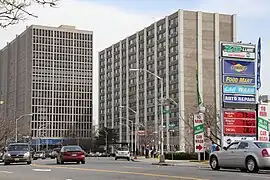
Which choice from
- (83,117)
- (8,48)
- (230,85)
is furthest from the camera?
(83,117)

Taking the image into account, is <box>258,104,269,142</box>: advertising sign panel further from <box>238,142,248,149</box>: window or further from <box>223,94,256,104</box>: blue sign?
<box>238,142,248,149</box>: window

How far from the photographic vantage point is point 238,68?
36.6 meters

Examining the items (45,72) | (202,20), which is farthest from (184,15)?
(45,72)

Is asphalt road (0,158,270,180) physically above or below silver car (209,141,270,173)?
below

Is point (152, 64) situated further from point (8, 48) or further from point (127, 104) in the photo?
point (8, 48)

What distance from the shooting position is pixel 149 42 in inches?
5684

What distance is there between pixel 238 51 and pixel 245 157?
1418cm

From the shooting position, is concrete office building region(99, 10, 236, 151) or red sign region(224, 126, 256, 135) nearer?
red sign region(224, 126, 256, 135)

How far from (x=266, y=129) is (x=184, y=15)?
314 feet

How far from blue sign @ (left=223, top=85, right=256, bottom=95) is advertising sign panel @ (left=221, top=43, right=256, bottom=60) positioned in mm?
2202

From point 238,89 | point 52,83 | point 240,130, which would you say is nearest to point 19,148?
point 240,130

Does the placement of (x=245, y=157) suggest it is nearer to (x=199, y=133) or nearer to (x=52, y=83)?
(x=199, y=133)

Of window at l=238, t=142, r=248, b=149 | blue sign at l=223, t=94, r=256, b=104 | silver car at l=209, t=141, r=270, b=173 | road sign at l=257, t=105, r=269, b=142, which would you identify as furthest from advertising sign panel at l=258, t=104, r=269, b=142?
window at l=238, t=142, r=248, b=149

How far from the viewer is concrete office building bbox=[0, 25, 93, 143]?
411ft
